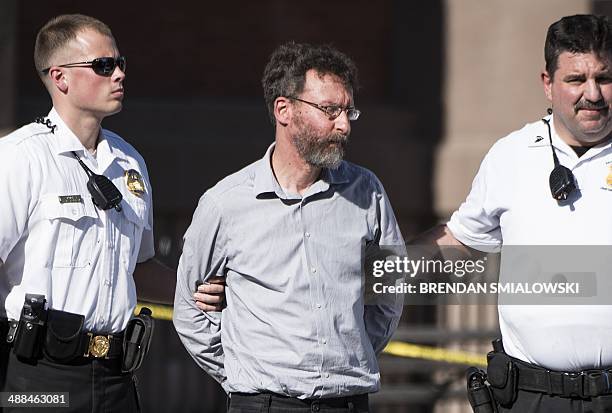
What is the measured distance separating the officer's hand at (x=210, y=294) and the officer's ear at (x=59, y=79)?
3.29 ft

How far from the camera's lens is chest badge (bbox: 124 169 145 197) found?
18.6ft

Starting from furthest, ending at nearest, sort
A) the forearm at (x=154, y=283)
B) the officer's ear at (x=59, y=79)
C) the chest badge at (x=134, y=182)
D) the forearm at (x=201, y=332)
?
the forearm at (x=154, y=283)
the chest badge at (x=134, y=182)
the officer's ear at (x=59, y=79)
the forearm at (x=201, y=332)

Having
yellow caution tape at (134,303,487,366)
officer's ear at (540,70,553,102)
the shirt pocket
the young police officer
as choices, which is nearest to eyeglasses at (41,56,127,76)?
the young police officer

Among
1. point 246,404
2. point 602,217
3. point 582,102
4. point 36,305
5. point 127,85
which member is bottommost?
point 246,404

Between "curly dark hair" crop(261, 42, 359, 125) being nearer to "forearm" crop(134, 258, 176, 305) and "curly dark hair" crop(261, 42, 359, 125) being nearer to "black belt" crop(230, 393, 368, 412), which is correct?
"forearm" crop(134, 258, 176, 305)

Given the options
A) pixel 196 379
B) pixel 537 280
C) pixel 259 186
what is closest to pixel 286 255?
pixel 259 186

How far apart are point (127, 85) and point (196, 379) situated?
245 cm

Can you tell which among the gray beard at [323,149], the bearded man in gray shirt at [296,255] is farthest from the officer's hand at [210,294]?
the gray beard at [323,149]

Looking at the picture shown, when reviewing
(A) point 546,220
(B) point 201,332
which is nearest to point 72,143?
(B) point 201,332

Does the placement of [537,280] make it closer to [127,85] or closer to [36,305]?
[36,305]

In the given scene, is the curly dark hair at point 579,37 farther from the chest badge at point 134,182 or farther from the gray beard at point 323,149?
the chest badge at point 134,182

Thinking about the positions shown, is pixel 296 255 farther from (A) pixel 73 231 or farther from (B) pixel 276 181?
(A) pixel 73 231

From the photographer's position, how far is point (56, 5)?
34.8ft

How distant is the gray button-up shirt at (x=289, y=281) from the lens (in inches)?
203
